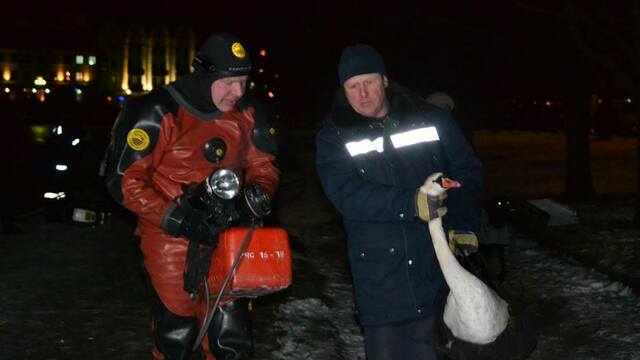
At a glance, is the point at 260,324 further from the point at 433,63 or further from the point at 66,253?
the point at 433,63

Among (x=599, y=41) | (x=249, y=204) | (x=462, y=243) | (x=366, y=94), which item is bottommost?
A: (x=462, y=243)

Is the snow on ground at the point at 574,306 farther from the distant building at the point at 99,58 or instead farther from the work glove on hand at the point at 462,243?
the distant building at the point at 99,58

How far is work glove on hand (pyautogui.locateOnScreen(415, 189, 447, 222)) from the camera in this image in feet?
11.9

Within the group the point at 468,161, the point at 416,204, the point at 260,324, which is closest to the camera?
the point at 416,204

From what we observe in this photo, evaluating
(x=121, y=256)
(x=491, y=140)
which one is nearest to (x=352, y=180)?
(x=121, y=256)

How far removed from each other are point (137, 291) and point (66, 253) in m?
2.26

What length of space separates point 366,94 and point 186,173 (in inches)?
40.2

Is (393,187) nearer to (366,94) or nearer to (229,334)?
(366,94)

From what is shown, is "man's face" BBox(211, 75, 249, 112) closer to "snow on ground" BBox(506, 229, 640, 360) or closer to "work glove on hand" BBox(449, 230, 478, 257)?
"work glove on hand" BBox(449, 230, 478, 257)

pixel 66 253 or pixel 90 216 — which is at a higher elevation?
pixel 90 216

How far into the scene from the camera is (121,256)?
10.0m

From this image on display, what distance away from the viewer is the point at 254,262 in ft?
14.2

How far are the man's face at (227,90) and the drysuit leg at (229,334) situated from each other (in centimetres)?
101

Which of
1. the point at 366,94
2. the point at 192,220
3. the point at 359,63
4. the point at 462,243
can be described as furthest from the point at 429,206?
the point at 192,220
